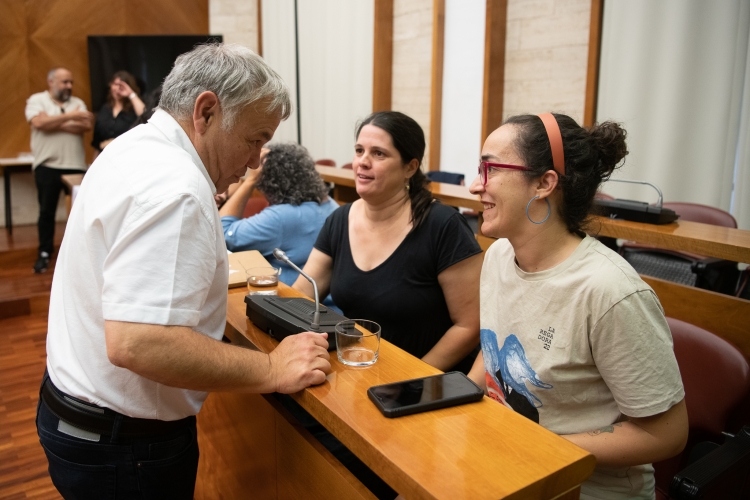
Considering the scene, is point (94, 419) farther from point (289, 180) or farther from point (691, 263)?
point (691, 263)

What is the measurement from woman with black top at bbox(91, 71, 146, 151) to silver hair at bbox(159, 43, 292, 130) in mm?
5164

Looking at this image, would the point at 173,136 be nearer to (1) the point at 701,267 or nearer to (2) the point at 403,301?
(2) the point at 403,301

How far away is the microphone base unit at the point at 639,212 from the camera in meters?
2.41

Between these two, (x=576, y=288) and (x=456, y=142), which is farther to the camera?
(x=456, y=142)

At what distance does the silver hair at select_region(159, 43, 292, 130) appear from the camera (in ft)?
3.74

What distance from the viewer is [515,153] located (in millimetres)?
1336

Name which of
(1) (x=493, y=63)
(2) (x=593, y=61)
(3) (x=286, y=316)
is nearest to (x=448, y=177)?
(1) (x=493, y=63)

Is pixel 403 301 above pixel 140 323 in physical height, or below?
below

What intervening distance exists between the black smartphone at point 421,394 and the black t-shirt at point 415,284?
79cm

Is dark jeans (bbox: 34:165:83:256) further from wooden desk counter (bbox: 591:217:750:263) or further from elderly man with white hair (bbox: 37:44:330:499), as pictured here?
wooden desk counter (bbox: 591:217:750:263)

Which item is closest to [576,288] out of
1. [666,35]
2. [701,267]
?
[701,267]

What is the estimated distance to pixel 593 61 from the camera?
4.27 metres

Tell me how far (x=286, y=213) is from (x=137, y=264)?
173cm

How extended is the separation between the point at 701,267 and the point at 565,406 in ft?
6.19
